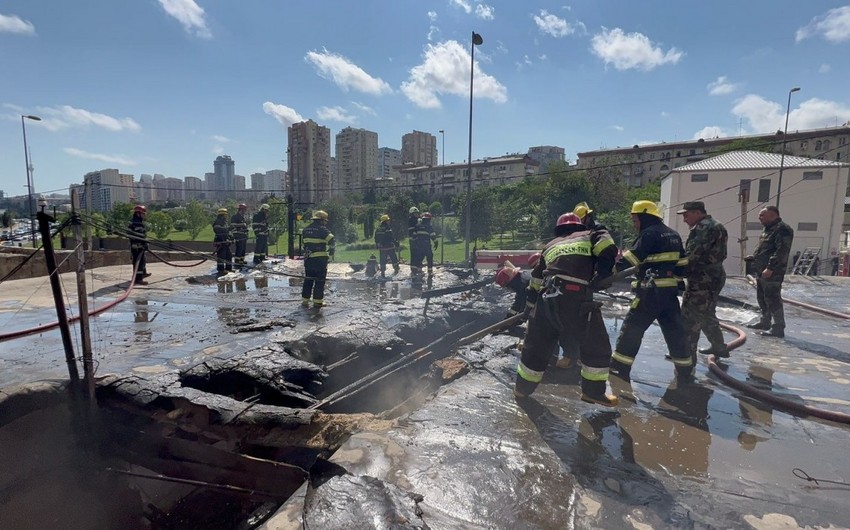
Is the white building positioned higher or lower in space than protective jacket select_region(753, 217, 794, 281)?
higher

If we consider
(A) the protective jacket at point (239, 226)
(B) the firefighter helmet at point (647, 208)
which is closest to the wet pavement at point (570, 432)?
(B) the firefighter helmet at point (647, 208)

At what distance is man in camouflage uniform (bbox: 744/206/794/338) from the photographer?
238 inches

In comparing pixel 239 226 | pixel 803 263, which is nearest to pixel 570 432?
pixel 239 226

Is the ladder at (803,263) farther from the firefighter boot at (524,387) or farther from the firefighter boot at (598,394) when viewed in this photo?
the firefighter boot at (524,387)

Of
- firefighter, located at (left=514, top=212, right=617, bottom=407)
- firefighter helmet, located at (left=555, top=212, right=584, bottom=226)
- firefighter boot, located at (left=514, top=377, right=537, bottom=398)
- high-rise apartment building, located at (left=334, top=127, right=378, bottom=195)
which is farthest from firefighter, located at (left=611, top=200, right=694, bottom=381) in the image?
high-rise apartment building, located at (left=334, top=127, right=378, bottom=195)

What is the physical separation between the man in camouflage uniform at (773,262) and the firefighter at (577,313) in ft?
12.4

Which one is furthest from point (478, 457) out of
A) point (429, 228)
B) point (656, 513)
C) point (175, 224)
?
point (175, 224)

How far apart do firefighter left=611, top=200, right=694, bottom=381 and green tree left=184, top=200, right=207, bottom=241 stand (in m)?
45.1

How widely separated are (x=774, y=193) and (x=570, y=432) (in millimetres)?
35558

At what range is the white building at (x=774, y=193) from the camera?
28672mm

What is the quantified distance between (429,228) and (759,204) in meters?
29.0

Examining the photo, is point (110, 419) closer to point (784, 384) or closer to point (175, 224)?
point (784, 384)

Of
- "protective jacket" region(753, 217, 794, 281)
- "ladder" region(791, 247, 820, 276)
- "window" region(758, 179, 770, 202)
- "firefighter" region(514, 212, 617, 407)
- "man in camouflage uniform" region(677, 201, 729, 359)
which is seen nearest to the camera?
"firefighter" region(514, 212, 617, 407)

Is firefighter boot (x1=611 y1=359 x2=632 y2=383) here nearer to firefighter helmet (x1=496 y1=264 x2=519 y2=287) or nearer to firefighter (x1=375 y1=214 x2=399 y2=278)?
firefighter helmet (x1=496 y1=264 x2=519 y2=287)
